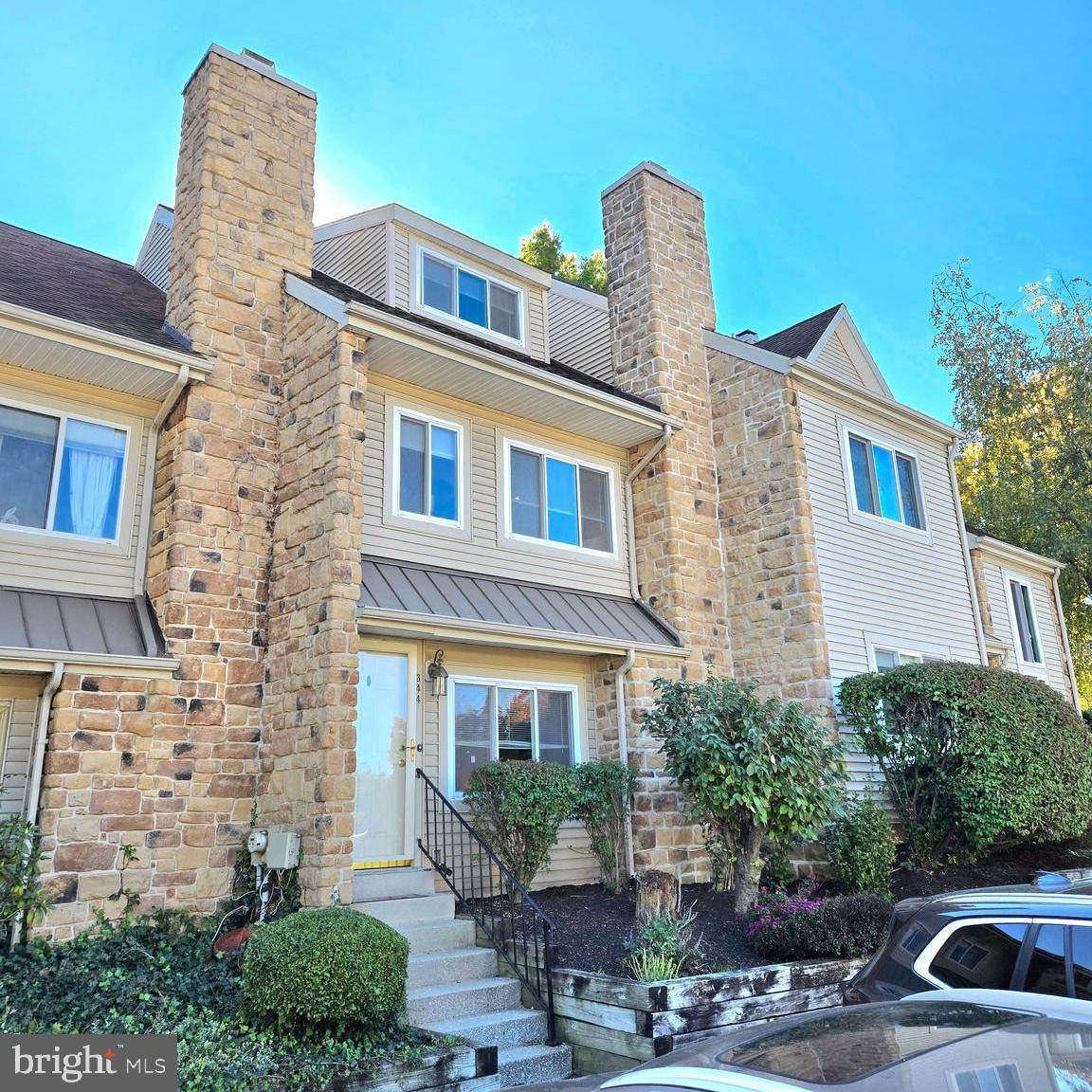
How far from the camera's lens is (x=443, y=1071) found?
20.5 feet

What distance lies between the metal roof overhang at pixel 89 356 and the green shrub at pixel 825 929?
7785 millimetres

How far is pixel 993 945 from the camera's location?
4254mm

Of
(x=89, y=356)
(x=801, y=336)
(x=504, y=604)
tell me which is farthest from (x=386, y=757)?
(x=801, y=336)

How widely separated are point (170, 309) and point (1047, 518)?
19862 mm

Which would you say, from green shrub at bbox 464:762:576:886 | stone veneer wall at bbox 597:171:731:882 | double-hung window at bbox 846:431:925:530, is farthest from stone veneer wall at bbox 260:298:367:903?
double-hung window at bbox 846:431:925:530

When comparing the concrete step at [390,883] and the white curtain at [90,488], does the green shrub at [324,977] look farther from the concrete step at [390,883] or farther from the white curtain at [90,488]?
the white curtain at [90,488]

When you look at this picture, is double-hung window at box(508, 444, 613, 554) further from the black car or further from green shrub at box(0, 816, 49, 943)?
the black car

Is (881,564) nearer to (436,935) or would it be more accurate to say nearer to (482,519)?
(482,519)

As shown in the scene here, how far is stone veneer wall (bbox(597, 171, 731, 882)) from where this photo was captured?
37.6 ft

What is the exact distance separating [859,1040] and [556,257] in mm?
27768

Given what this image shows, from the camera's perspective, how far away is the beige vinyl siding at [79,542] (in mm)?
8789

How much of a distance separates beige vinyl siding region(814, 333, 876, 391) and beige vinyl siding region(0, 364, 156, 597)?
9.81 meters

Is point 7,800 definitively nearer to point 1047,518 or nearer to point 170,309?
point 170,309

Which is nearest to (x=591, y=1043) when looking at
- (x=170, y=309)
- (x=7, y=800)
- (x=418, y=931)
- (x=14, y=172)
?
(x=418, y=931)
